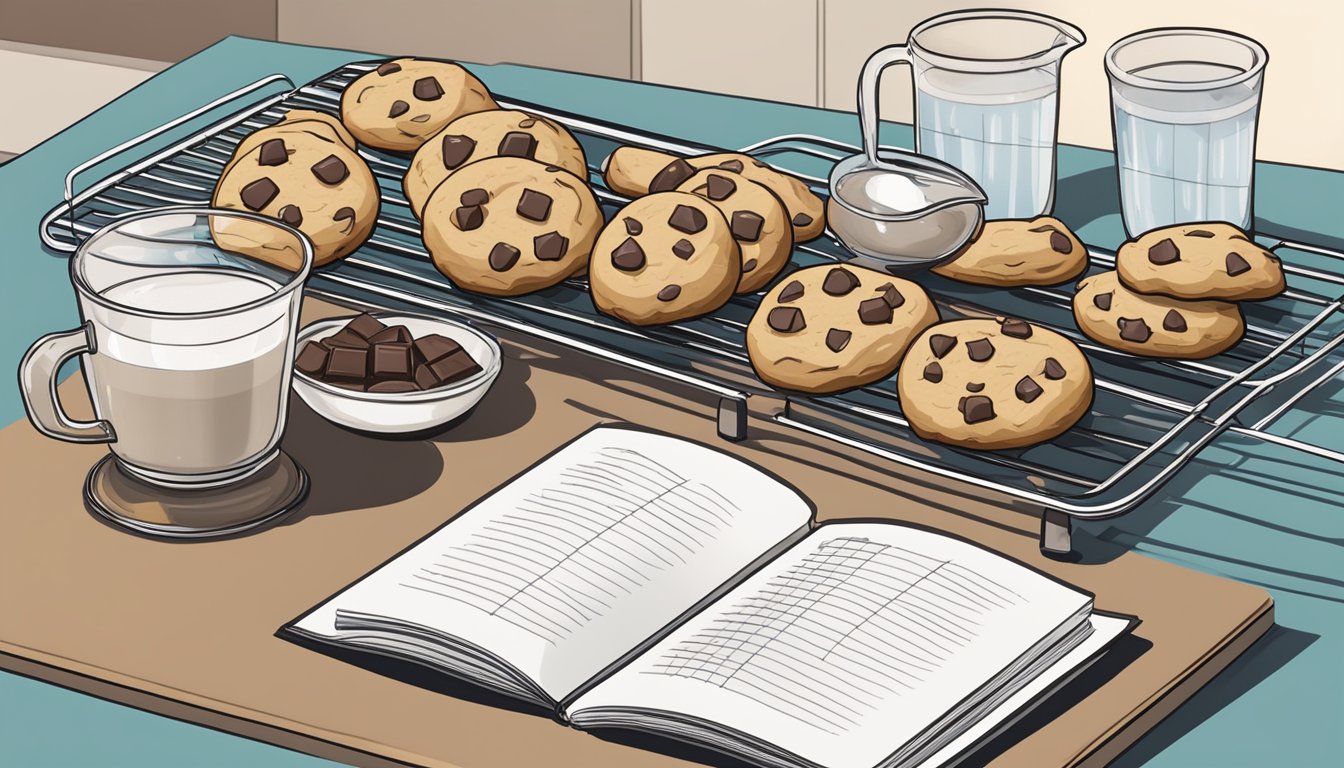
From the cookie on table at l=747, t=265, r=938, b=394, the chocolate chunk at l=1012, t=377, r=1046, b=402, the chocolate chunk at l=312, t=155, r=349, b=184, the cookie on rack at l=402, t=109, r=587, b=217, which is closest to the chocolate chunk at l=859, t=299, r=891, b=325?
the cookie on table at l=747, t=265, r=938, b=394

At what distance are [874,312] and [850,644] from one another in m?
0.34

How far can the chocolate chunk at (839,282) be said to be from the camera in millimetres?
1422

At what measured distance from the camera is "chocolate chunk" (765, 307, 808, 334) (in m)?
1.39

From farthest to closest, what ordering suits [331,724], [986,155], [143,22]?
[143,22] < [986,155] < [331,724]

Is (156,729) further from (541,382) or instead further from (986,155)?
(986,155)

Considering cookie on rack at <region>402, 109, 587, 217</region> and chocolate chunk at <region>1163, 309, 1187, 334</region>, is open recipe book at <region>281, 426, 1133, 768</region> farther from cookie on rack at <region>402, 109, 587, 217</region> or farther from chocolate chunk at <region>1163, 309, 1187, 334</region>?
cookie on rack at <region>402, 109, 587, 217</region>

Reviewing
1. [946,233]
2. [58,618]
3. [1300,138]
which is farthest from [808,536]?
[1300,138]

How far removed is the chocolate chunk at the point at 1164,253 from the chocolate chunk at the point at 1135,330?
0.05 m

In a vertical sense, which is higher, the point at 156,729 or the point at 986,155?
the point at 986,155

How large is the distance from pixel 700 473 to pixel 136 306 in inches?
16.5

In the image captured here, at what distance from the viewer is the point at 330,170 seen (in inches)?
63.6

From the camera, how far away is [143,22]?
12.5 ft

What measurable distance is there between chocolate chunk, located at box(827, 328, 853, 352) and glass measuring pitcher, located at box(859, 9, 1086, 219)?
27 centimetres

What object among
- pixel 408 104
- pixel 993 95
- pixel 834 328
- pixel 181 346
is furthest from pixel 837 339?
pixel 408 104
